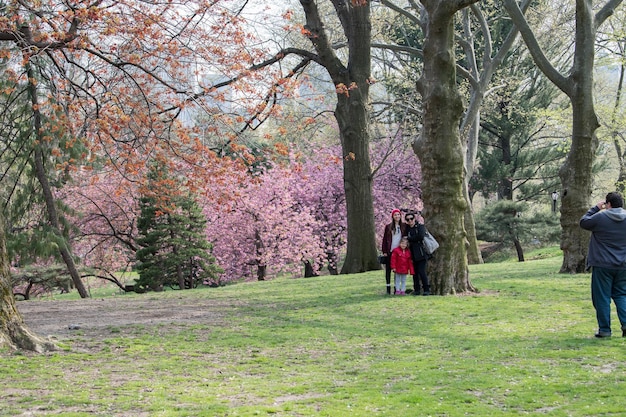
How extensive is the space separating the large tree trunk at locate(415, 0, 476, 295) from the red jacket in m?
0.49

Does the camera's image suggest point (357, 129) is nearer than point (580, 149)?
No

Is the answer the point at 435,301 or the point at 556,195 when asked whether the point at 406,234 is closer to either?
the point at 435,301

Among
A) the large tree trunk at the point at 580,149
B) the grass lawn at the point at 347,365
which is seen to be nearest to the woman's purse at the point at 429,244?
the grass lawn at the point at 347,365

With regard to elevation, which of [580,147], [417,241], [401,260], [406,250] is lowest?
[401,260]

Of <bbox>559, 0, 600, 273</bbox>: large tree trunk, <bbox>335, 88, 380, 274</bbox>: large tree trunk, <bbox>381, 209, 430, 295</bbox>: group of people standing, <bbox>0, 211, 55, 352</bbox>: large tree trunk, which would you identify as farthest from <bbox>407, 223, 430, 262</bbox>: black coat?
<bbox>0, 211, 55, 352</bbox>: large tree trunk

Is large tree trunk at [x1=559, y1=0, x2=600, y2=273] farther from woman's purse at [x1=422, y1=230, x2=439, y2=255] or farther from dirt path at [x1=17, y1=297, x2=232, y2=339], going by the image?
dirt path at [x1=17, y1=297, x2=232, y2=339]

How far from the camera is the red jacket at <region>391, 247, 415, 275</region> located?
12.5 meters

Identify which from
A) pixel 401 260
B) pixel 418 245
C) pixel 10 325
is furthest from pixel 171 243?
pixel 10 325

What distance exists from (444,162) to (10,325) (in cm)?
785

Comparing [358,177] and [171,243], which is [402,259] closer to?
[358,177]

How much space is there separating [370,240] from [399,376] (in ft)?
40.8

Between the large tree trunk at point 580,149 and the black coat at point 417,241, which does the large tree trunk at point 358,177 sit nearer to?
the large tree trunk at point 580,149

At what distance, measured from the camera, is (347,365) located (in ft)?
24.0

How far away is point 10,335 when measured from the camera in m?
7.84
